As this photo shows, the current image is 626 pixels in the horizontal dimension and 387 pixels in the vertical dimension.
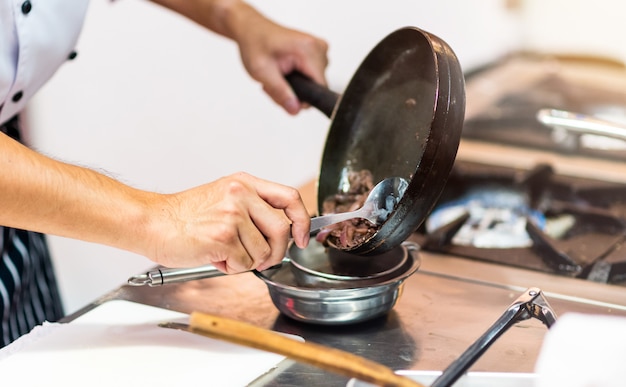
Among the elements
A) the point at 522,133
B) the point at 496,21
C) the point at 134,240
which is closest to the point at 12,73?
the point at 134,240

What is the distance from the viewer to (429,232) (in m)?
1.30

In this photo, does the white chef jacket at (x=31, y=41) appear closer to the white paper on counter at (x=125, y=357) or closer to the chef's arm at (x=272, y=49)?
the chef's arm at (x=272, y=49)

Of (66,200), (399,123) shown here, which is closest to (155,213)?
(66,200)

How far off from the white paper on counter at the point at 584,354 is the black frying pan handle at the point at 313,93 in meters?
0.54

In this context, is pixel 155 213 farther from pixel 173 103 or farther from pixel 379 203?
pixel 173 103

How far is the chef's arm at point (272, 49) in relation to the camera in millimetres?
1335

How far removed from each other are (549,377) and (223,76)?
1813mm

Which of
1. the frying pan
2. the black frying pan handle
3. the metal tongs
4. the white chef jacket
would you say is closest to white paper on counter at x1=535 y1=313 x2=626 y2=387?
the metal tongs

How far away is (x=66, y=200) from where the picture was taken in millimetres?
873

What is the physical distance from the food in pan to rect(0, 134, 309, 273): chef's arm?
0.32ft

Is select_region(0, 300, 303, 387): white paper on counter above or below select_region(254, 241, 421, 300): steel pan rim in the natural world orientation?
below

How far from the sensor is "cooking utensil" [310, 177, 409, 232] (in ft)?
3.20

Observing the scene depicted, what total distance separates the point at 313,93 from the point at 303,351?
25.1 inches

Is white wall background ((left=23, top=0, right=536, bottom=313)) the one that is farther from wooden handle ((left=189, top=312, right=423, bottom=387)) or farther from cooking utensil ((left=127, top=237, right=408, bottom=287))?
wooden handle ((left=189, top=312, right=423, bottom=387))
